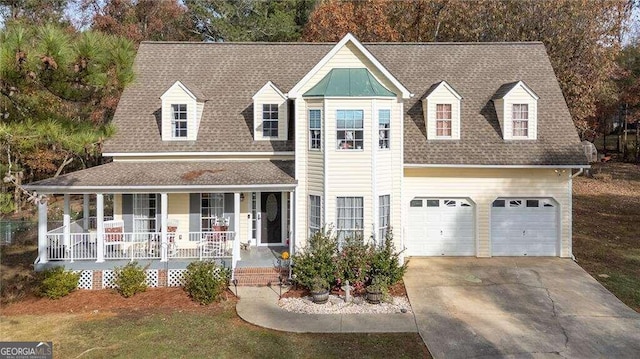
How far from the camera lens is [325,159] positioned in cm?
1612

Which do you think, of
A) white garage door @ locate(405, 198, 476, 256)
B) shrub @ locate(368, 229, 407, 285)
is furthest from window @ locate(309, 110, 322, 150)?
white garage door @ locate(405, 198, 476, 256)

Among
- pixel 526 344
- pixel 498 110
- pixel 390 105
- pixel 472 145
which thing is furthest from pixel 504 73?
pixel 526 344

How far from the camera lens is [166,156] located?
18406 mm

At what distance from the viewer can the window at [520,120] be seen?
61.9 feet

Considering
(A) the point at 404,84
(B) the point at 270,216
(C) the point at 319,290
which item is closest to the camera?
(C) the point at 319,290

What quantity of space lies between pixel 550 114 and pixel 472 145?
3.88 metres

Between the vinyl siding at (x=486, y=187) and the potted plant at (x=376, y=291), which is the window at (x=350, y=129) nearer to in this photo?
the vinyl siding at (x=486, y=187)

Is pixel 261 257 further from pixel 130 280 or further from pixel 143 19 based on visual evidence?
pixel 143 19

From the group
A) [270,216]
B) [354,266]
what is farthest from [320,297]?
[270,216]

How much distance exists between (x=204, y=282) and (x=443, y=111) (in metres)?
11.2

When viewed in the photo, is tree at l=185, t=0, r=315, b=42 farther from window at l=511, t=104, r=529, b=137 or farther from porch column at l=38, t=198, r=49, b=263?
porch column at l=38, t=198, r=49, b=263

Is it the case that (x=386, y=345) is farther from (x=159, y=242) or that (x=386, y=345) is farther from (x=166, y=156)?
(x=166, y=156)

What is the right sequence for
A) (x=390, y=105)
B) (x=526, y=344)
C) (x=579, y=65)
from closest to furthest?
(x=526, y=344)
(x=390, y=105)
(x=579, y=65)

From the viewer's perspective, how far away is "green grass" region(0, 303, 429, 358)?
1092 cm
